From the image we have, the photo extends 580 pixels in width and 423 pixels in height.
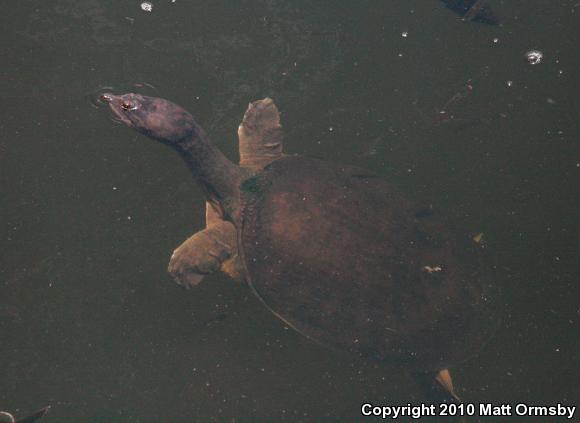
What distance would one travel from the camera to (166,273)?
10.2 feet

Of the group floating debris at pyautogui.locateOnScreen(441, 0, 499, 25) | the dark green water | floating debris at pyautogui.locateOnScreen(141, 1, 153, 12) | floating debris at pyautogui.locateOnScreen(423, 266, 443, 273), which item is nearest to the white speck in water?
the dark green water

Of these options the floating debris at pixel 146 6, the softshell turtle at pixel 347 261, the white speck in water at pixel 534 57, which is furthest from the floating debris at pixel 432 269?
the floating debris at pixel 146 6

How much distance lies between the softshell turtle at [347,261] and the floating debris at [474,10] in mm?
2123

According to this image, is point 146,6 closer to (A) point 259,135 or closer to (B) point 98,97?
(B) point 98,97

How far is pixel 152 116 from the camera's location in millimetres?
2672

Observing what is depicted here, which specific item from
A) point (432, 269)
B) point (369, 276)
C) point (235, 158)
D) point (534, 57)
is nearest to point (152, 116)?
→ point (235, 158)

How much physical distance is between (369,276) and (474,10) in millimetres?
2939

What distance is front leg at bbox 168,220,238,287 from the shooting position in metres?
2.92

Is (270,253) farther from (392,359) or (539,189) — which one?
(539,189)

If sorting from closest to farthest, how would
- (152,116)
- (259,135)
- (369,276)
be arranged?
(369,276) → (152,116) → (259,135)

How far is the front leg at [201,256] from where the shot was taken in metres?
2.92

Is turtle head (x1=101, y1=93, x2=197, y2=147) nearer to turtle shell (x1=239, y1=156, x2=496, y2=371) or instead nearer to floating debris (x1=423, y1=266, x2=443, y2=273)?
turtle shell (x1=239, y1=156, x2=496, y2=371)

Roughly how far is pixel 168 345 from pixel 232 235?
1000mm

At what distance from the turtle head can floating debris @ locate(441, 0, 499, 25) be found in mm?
2848
